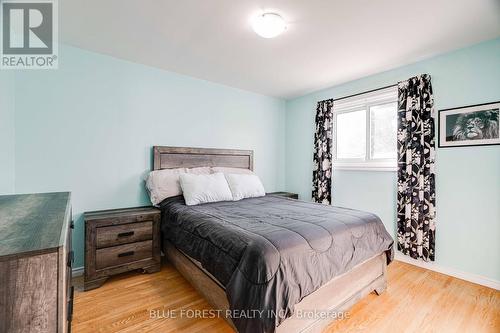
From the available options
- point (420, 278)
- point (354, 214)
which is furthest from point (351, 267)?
point (420, 278)

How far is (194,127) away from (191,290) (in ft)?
6.70

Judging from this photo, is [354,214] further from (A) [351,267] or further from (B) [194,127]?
(B) [194,127]

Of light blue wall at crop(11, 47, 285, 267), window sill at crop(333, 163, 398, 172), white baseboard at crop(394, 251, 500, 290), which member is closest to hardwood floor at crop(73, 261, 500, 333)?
white baseboard at crop(394, 251, 500, 290)

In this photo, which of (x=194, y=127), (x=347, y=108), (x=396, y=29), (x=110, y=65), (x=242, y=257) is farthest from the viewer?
(x=347, y=108)

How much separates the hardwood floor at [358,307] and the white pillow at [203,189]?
2.71 feet

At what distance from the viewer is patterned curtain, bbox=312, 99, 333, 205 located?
11.4 feet

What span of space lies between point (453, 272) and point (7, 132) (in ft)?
14.7

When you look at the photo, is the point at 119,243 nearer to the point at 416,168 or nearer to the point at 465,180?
the point at 416,168

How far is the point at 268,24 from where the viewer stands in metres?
1.88

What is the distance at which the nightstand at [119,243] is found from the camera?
82.4 inches

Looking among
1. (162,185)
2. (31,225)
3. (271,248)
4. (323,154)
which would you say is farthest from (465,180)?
(31,225)

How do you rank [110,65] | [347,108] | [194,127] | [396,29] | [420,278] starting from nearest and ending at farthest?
[396,29] < [420,278] < [110,65] < [194,127] < [347,108]

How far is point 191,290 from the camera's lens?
210 centimetres

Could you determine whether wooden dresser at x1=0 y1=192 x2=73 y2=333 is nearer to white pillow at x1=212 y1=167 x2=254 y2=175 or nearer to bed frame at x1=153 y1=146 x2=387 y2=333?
bed frame at x1=153 y1=146 x2=387 y2=333
